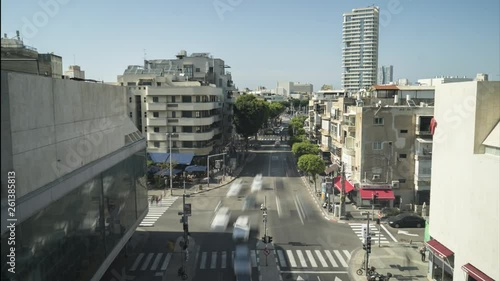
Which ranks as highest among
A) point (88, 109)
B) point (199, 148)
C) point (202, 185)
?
point (88, 109)

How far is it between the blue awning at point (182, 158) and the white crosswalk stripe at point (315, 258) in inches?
1151

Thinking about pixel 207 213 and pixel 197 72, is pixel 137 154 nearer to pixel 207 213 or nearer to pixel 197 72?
pixel 207 213

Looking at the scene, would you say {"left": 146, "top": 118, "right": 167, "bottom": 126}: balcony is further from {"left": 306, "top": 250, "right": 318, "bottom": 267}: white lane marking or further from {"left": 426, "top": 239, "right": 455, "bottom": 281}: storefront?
{"left": 426, "top": 239, "right": 455, "bottom": 281}: storefront

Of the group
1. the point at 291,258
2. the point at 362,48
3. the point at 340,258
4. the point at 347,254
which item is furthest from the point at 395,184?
the point at 362,48

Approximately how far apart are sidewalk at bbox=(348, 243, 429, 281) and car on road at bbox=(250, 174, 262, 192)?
2174 centimetres

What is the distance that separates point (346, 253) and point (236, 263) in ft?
26.0

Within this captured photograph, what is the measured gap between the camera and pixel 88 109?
1912cm

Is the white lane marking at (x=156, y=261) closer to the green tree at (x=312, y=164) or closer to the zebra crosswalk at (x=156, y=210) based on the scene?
the zebra crosswalk at (x=156, y=210)

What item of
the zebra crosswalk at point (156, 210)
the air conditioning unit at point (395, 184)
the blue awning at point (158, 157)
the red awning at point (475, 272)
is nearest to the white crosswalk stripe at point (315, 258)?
the red awning at point (475, 272)

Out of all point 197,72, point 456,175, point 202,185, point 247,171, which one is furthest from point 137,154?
point 197,72

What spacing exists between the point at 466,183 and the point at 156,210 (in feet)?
97.1

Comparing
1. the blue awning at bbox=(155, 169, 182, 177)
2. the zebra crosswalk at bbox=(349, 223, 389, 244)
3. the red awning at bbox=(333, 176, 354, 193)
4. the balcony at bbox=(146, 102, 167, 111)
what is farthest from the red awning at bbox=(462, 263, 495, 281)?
the balcony at bbox=(146, 102, 167, 111)

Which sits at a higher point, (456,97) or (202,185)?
(456,97)

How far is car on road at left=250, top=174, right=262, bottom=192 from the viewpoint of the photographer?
50.6 metres
